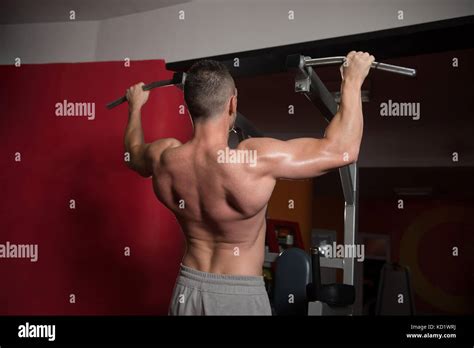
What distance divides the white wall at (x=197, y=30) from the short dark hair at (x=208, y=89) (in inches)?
24.7

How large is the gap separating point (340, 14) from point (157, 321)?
1096mm

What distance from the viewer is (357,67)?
1.05 metres

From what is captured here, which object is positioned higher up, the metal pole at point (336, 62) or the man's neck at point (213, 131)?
the metal pole at point (336, 62)

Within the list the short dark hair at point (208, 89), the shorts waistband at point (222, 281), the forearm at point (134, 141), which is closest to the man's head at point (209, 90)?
the short dark hair at point (208, 89)

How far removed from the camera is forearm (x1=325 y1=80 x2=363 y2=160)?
1.02m

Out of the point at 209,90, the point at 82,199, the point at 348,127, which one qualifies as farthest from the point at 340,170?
the point at 82,199

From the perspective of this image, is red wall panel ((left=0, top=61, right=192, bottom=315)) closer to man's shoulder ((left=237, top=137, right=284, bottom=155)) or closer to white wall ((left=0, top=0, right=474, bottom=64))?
white wall ((left=0, top=0, right=474, bottom=64))

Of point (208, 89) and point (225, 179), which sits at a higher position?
point (208, 89)

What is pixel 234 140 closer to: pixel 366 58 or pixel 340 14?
pixel 340 14

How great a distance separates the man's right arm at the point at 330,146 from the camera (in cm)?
103

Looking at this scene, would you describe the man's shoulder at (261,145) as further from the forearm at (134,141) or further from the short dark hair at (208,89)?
the forearm at (134,141)

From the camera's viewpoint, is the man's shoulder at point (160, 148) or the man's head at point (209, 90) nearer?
the man's head at point (209, 90)

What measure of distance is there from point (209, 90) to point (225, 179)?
202mm

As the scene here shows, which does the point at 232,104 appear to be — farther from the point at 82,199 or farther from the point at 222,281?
the point at 82,199
